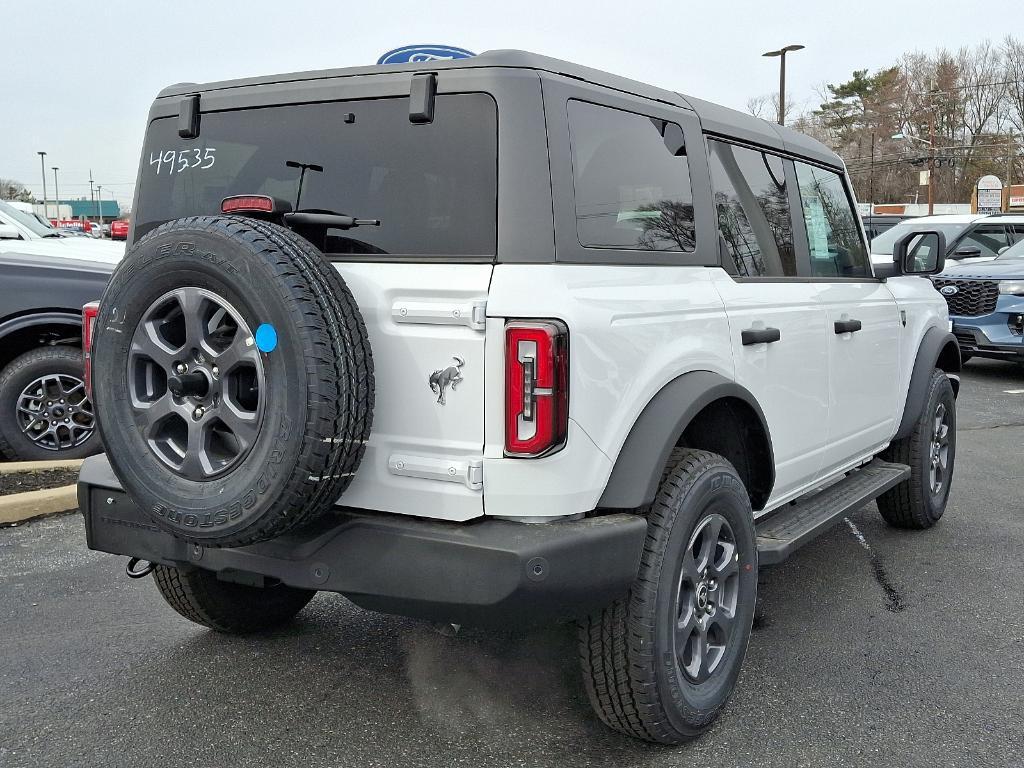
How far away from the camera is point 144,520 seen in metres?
2.99

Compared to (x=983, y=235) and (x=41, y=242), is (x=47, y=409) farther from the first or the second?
(x=983, y=235)

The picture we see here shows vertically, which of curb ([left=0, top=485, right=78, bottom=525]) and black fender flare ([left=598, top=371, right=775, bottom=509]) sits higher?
black fender flare ([left=598, top=371, right=775, bottom=509])

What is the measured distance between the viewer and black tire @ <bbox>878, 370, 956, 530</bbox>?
205 inches

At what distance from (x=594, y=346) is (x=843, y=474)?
239 cm

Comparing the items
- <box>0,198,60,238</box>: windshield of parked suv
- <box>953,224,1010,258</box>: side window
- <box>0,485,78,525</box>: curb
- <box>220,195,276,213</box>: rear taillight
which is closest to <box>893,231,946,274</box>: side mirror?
<box>220,195,276,213</box>: rear taillight

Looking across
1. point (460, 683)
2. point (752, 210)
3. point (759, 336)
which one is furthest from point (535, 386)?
point (752, 210)

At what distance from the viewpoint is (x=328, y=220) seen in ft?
9.45

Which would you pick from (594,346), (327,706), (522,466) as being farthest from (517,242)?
(327,706)

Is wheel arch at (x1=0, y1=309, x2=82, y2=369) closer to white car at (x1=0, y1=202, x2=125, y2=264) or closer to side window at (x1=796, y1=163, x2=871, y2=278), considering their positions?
white car at (x1=0, y1=202, x2=125, y2=264)

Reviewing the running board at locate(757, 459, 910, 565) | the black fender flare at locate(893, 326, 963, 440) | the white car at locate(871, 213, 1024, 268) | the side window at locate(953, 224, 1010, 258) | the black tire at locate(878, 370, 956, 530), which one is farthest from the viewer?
the side window at locate(953, 224, 1010, 258)

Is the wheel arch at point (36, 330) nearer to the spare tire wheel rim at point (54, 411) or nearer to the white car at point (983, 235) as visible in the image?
the spare tire wheel rim at point (54, 411)

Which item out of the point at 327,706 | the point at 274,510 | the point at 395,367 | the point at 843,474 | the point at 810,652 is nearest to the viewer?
the point at 274,510

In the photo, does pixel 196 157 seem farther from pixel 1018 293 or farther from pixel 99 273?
pixel 1018 293

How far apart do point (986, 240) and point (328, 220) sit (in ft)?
44.8
